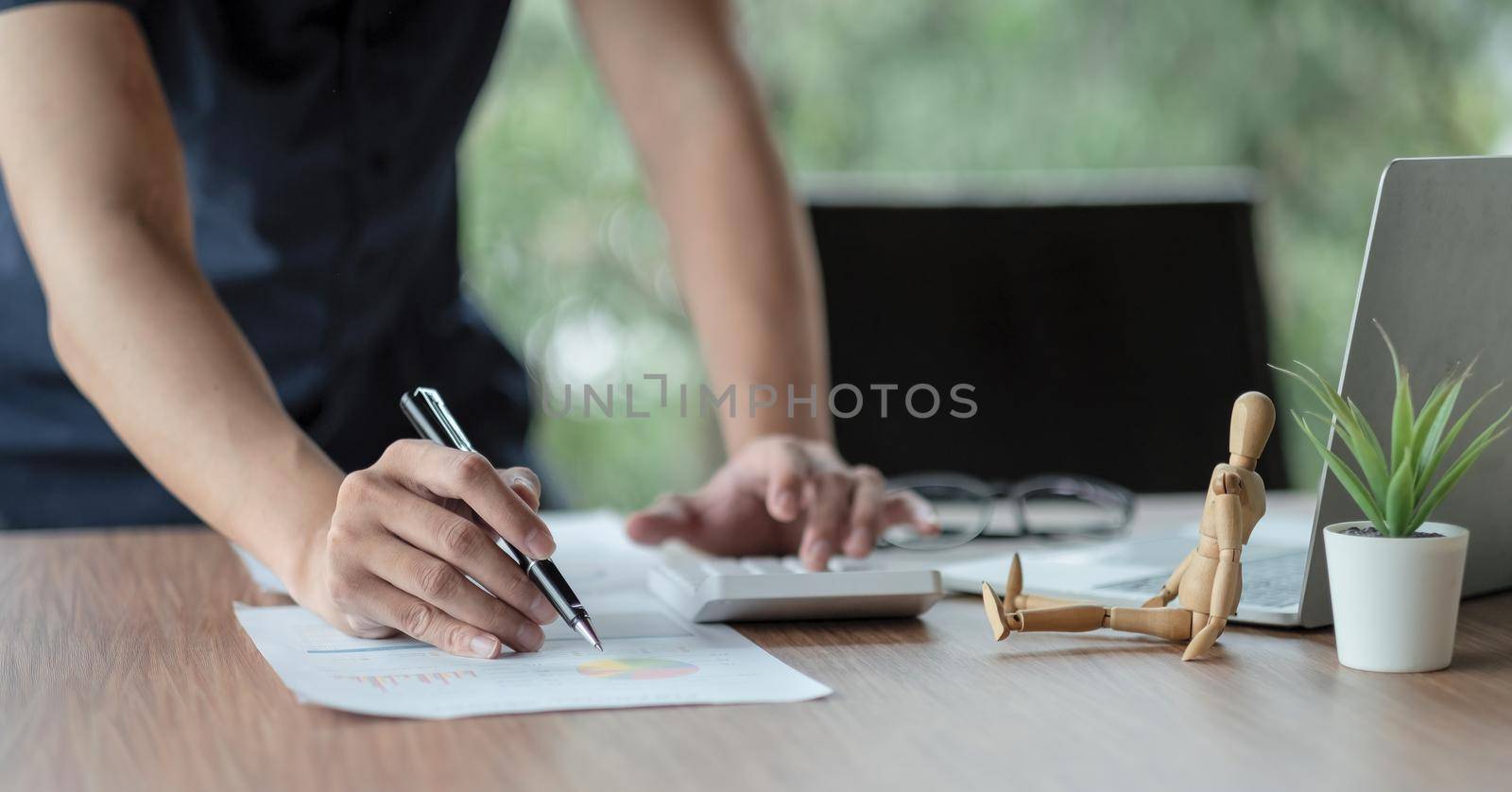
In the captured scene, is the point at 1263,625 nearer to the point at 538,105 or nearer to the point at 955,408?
the point at 955,408

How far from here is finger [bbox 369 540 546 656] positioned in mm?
733

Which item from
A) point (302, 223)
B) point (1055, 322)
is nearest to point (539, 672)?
point (302, 223)

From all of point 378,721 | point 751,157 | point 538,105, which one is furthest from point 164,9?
point 538,105

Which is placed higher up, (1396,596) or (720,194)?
(720,194)

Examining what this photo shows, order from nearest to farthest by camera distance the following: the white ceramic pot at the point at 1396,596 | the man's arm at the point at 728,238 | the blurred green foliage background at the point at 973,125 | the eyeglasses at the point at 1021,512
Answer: the white ceramic pot at the point at 1396,596 < the man's arm at the point at 728,238 < the eyeglasses at the point at 1021,512 < the blurred green foliage background at the point at 973,125

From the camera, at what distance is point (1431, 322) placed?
2.51 feet

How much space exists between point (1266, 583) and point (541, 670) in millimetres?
468

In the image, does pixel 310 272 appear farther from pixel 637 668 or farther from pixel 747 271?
pixel 637 668

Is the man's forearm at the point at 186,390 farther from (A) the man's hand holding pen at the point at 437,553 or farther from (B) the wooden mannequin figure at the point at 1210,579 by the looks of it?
(B) the wooden mannequin figure at the point at 1210,579

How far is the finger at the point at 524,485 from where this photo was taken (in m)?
0.77

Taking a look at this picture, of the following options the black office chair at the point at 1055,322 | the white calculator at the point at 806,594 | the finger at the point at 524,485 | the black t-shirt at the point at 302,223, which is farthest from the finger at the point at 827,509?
the black office chair at the point at 1055,322

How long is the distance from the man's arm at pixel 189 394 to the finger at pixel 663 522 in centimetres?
23

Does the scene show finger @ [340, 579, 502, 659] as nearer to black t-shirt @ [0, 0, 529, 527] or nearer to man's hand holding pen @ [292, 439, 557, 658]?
man's hand holding pen @ [292, 439, 557, 658]

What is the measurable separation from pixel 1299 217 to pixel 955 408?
109 inches
